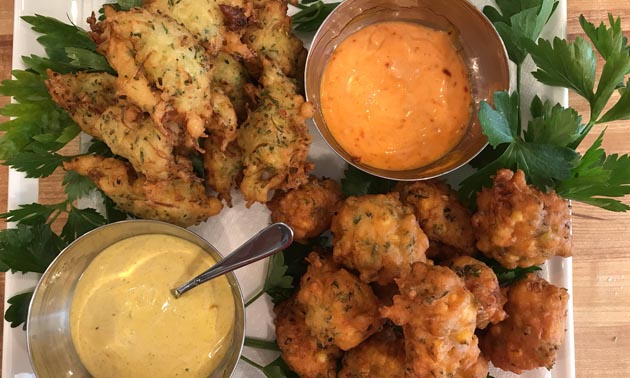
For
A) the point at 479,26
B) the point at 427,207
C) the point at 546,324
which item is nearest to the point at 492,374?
the point at 546,324

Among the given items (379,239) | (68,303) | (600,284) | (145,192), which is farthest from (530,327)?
(68,303)

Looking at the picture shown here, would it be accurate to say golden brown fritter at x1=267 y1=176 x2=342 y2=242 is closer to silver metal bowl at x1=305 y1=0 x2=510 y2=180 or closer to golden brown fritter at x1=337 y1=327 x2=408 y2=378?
silver metal bowl at x1=305 y1=0 x2=510 y2=180

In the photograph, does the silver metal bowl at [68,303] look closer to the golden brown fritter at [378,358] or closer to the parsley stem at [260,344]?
the parsley stem at [260,344]

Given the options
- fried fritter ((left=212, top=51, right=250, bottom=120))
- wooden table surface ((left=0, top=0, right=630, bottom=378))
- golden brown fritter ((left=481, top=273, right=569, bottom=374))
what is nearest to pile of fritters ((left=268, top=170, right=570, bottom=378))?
golden brown fritter ((left=481, top=273, right=569, bottom=374))

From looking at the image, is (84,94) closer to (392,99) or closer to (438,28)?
(392,99)

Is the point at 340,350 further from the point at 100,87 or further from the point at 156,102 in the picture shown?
the point at 100,87

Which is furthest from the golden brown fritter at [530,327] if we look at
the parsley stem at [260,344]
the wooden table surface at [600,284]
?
the parsley stem at [260,344]
